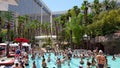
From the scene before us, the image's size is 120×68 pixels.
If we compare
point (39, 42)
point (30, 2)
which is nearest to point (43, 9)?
point (30, 2)

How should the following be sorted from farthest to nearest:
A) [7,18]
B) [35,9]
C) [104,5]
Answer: [35,9], [7,18], [104,5]

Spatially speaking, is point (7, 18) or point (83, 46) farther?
point (7, 18)

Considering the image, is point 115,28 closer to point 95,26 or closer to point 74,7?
point 95,26

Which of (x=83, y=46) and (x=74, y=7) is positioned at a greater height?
(x=74, y=7)

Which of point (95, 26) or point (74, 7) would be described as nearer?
point (95, 26)

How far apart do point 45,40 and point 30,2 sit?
11935 cm

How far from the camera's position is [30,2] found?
193625mm

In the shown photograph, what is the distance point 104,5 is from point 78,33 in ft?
36.8

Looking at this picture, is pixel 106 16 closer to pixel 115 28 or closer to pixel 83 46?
pixel 115 28

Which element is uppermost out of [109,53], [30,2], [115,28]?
[30,2]

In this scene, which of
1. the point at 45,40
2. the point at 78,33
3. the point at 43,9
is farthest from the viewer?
the point at 43,9

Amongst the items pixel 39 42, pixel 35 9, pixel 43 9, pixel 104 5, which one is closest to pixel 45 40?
pixel 39 42

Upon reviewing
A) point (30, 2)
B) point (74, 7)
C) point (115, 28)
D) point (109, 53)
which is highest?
point (30, 2)

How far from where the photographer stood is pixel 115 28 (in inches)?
1811
